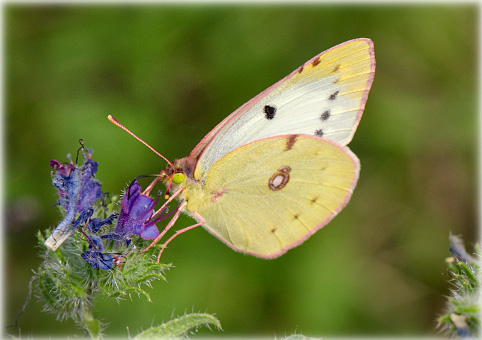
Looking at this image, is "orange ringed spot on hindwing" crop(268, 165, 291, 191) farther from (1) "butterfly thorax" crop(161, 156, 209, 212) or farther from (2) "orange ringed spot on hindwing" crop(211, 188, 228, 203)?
(1) "butterfly thorax" crop(161, 156, 209, 212)

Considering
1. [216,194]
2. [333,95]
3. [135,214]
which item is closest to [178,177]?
[216,194]

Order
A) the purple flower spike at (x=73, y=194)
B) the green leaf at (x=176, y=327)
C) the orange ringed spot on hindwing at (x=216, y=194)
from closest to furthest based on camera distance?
the green leaf at (x=176, y=327)
the purple flower spike at (x=73, y=194)
the orange ringed spot on hindwing at (x=216, y=194)

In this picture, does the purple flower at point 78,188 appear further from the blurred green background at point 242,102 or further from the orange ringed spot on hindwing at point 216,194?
the blurred green background at point 242,102

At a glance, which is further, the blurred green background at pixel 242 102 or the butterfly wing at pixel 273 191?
the blurred green background at pixel 242 102

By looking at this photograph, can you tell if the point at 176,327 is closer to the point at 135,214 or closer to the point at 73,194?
the point at 135,214

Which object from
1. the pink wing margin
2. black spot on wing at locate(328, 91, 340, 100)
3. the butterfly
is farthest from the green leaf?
black spot on wing at locate(328, 91, 340, 100)

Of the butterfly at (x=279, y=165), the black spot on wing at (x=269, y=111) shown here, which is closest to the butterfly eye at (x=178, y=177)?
the butterfly at (x=279, y=165)

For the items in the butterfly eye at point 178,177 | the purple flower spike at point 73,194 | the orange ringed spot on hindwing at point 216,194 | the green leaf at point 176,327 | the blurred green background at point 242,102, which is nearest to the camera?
the green leaf at point 176,327
